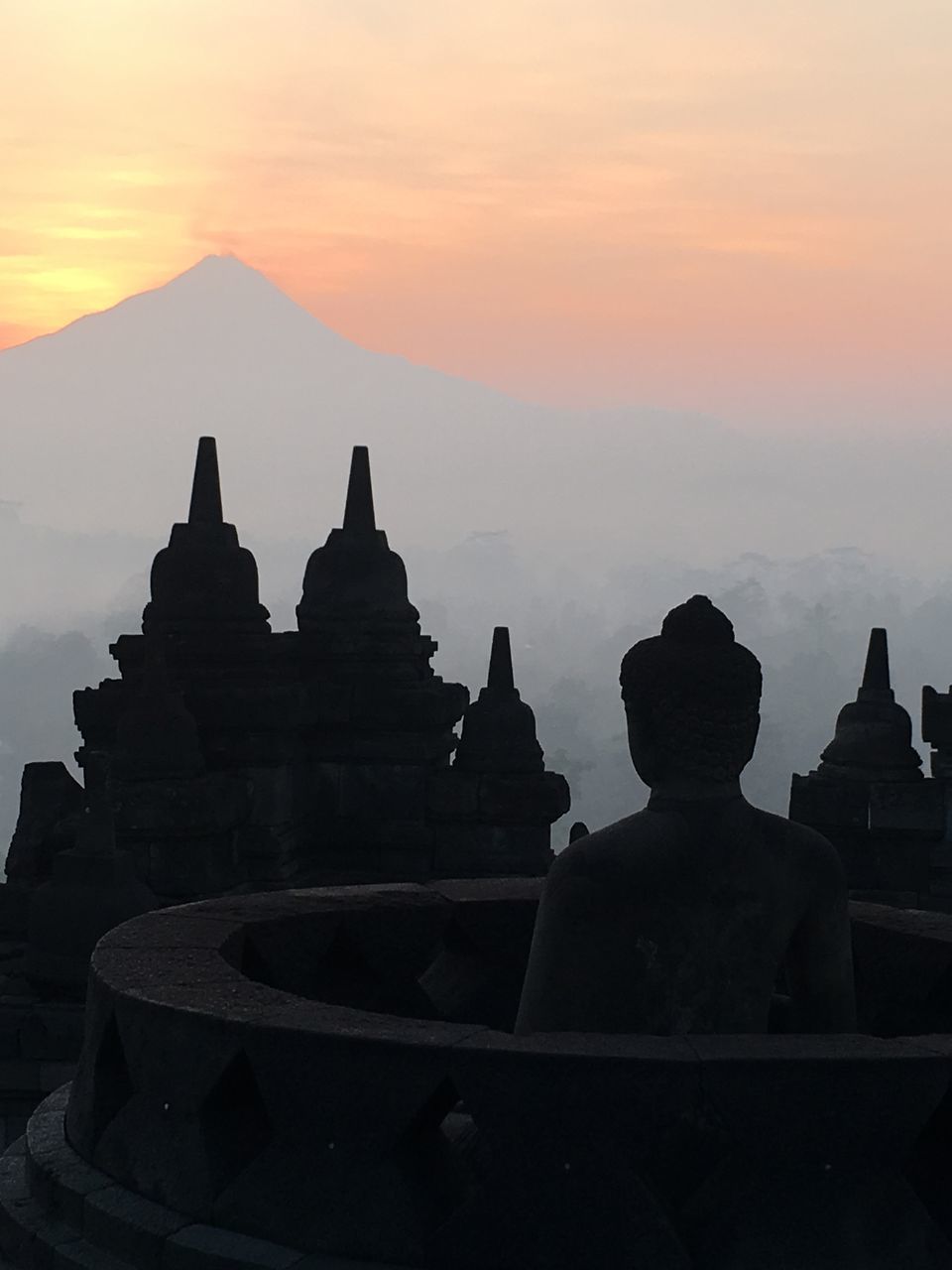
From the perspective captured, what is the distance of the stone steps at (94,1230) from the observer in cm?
423

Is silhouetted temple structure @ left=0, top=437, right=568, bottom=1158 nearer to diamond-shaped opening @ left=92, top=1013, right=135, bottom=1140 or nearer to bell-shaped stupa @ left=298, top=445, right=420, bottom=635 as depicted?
bell-shaped stupa @ left=298, top=445, right=420, bottom=635

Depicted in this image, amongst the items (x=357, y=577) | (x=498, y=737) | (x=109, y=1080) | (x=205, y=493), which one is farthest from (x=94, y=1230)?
(x=357, y=577)

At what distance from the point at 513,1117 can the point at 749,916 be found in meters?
0.99

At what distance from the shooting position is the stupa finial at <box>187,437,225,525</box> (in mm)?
14461

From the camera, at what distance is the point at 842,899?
4.94m

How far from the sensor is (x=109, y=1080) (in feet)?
16.2

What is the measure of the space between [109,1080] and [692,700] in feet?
6.36

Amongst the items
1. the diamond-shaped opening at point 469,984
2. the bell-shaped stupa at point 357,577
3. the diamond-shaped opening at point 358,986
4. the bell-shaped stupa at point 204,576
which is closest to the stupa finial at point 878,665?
the bell-shaped stupa at point 357,577

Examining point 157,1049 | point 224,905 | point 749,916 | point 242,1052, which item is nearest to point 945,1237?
point 749,916

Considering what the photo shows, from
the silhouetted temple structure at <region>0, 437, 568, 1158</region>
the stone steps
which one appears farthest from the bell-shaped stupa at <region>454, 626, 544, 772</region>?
the stone steps

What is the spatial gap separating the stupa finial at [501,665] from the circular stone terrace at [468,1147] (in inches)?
415

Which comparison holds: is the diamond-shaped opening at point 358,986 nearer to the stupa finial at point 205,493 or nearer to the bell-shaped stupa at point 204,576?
the bell-shaped stupa at point 204,576

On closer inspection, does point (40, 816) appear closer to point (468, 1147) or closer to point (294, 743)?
point (294, 743)

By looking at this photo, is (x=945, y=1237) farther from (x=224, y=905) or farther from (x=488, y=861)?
(x=488, y=861)
